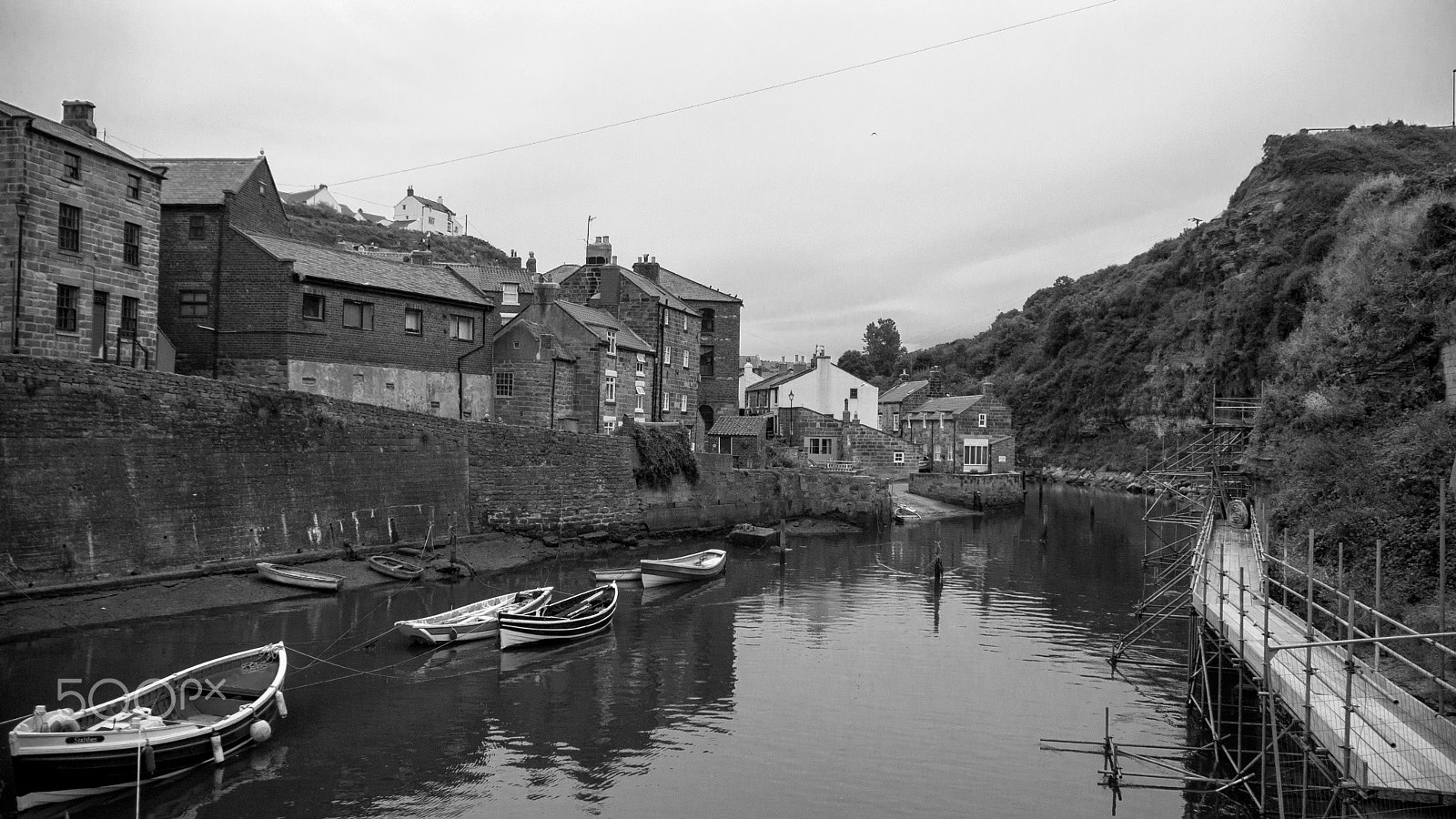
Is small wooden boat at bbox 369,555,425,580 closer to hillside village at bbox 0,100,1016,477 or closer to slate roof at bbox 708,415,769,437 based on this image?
hillside village at bbox 0,100,1016,477

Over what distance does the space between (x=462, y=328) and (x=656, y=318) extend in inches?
564

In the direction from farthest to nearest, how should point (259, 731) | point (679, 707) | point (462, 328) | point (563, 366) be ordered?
point (563, 366) < point (462, 328) < point (679, 707) < point (259, 731)

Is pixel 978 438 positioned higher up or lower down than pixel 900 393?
lower down

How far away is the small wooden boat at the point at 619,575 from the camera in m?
33.7

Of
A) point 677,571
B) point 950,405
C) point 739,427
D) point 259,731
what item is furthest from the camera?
point 950,405

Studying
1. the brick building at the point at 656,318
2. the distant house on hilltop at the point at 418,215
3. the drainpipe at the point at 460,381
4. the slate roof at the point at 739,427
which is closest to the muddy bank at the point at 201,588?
the drainpipe at the point at 460,381

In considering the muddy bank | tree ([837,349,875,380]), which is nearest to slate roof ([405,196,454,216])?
tree ([837,349,875,380])

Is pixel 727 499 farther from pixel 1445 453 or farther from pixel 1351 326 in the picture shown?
pixel 1445 453

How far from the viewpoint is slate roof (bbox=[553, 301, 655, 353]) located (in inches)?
1844

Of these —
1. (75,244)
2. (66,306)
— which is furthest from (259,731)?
(75,244)

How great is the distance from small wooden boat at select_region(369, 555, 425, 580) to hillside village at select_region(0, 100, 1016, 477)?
938 cm

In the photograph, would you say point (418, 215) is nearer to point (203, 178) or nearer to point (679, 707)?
point (203, 178)

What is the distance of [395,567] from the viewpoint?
30.9m

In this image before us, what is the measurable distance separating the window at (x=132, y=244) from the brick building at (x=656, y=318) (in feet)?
88.3
